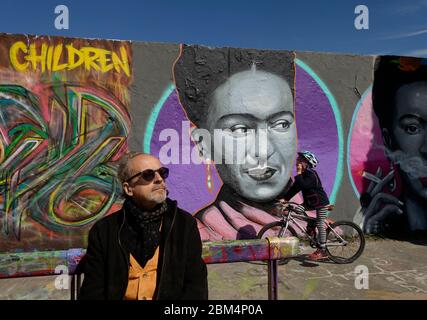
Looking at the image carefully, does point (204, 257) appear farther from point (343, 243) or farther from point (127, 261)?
point (343, 243)

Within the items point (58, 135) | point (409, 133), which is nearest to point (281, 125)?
point (409, 133)

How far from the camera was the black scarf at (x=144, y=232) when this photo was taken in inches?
79.8

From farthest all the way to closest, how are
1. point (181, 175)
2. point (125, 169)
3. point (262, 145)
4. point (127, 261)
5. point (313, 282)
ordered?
point (262, 145), point (181, 175), point (313, 282), point (125, 169), point (127, 261)

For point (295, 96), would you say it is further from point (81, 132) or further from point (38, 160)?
point (38, 160)

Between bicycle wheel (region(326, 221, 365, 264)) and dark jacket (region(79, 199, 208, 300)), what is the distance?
3889 mm

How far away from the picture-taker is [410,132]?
687 centimetres

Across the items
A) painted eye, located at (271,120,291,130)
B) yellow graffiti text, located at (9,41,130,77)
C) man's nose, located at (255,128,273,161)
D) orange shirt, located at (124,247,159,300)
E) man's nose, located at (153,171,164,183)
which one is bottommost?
orange shirt, located at (124,247,159,300)

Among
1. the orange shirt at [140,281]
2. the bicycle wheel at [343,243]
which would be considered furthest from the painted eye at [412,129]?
the orange shirt at [140,281]

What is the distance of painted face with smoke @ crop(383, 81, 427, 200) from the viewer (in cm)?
684

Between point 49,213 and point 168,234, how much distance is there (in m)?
3.96

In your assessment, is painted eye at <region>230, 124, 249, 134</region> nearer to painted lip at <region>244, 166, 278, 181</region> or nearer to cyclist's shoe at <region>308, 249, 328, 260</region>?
painted lip at <region>244, 166, 278, 181</region>

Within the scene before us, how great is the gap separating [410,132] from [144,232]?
651 centimetres

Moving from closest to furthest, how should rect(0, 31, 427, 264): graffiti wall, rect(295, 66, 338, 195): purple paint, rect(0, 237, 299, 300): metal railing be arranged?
rect(0, 237, 299, 300): metal railing
rect(0, 31, 427, 264): graffiti wall
rect(295, 66, 338, 195): purple paint

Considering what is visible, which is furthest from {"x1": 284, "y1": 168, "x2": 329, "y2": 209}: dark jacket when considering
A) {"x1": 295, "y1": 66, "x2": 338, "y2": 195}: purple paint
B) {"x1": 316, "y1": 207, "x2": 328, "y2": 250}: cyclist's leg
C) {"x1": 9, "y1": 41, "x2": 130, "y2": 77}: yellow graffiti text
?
{"x1": 9, "y1": 41, "x2": 130, "y2": 77}: yellow graffiti text
